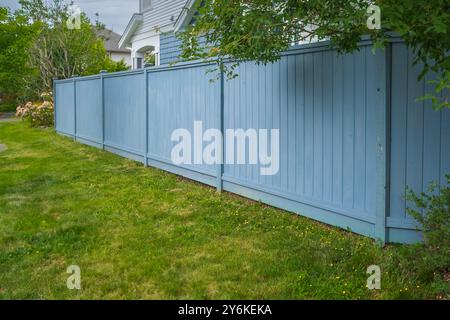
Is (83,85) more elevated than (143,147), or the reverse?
(83,85)

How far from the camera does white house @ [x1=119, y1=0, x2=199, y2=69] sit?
13.8m

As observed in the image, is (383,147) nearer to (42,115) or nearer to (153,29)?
(153,29)

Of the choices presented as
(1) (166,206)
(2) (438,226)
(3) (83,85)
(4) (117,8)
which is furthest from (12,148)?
(4) (117,8)

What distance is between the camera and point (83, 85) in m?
12.7

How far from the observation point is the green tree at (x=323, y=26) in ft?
10.2

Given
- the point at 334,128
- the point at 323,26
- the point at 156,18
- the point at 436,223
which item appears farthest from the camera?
the point at 156,18

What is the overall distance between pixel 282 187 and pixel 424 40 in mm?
2534

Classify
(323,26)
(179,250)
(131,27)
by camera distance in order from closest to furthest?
(323,26) < (179,250) < (131,27)

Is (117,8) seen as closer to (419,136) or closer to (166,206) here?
(166,206)

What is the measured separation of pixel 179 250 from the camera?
4305 mm

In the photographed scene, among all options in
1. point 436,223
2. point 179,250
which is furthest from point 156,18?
point 436,223

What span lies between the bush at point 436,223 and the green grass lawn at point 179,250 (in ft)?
0.42

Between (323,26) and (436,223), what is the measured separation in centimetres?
166

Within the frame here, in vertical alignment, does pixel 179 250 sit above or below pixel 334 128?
below
